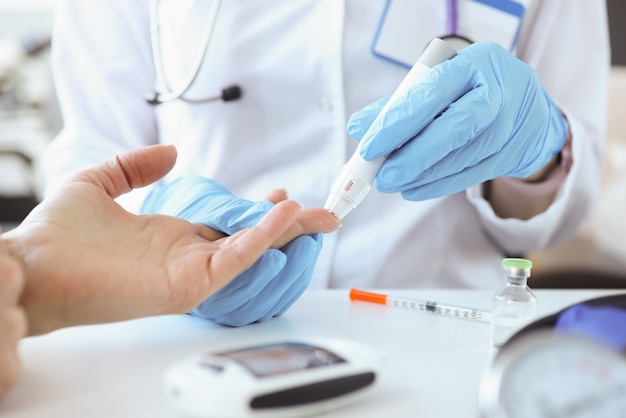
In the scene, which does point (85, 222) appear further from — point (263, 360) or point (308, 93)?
point (308, 93)

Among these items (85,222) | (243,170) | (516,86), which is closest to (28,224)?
(85,222)

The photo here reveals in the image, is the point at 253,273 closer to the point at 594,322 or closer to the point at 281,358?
the point at 281,358

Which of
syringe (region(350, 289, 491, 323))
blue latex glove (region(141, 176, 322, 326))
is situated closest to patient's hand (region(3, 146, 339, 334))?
blue latex glove (region(141, 176, 322, 326))

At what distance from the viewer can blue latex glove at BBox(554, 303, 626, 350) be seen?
0.42 metres

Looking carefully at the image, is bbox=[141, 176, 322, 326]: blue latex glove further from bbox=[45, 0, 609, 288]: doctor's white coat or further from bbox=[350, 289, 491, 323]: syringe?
bbox=[45, 0, 609, 288]: doctor's white coat

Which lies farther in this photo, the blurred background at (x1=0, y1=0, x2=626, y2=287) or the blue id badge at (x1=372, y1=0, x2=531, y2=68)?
the blurred background at (x1=0, y1=0, x2=626, y2=287)

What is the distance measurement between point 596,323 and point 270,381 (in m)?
0.21

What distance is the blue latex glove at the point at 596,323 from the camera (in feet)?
1.37

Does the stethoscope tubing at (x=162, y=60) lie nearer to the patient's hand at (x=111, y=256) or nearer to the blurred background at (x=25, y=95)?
the patient's hand at (x=111, y=256)

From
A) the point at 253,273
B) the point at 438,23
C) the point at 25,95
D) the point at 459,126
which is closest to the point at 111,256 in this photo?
the point at 253,273

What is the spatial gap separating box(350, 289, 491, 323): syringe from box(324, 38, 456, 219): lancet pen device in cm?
13

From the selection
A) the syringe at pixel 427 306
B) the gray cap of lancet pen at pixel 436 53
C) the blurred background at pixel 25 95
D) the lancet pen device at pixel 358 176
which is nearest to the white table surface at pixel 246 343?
the syringe at pixel 427 306

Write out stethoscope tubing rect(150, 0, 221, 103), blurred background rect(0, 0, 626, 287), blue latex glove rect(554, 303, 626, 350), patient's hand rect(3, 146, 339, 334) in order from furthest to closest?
blurred background rect(0, 0, 626, 287), stethoscope tubing rect(150, 0, 221, 103), patient's hand rect(3, 146, 339, 334), blue latex glove rect(554, 303, 626, 350)

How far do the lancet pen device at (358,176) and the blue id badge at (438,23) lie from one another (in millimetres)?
233
